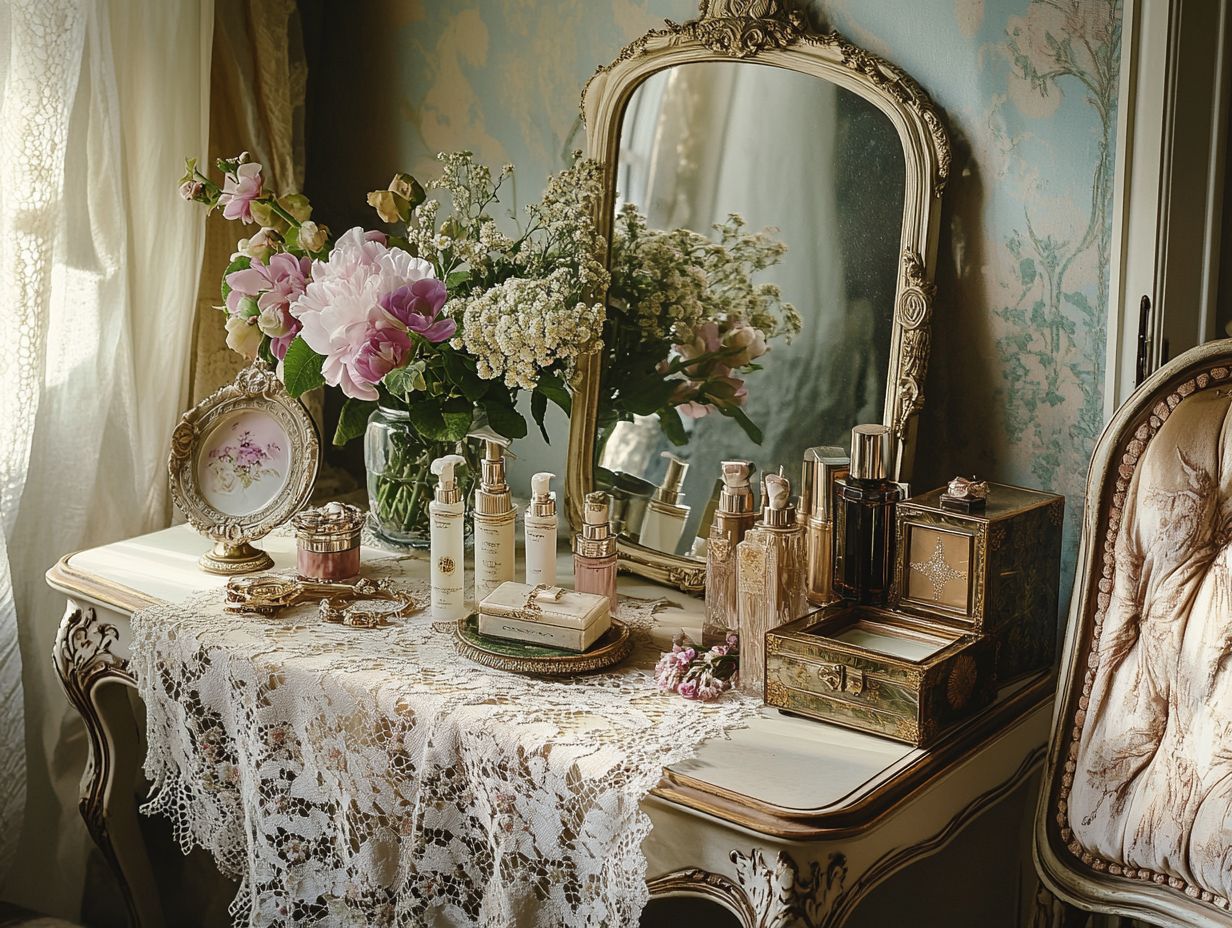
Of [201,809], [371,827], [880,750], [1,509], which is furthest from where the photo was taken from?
[1,509]

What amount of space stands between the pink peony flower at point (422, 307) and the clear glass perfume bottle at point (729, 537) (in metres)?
0.46

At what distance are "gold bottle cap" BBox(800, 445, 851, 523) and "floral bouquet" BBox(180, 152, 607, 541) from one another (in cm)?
35

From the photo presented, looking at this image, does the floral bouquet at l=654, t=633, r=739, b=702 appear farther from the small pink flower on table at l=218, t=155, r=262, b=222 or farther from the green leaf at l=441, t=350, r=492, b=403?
the small pink flower on table at l=218, t=155, r=262, b=222

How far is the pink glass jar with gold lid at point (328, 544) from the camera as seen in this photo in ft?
6.04

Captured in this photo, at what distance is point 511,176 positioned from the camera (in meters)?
2.14

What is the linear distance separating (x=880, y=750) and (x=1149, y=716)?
0.27m

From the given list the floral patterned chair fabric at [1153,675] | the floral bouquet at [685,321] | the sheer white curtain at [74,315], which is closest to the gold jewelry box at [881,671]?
the floral patterned chair fabric at [1153,675]

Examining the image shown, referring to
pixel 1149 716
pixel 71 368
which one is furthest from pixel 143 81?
pixel 1149 716

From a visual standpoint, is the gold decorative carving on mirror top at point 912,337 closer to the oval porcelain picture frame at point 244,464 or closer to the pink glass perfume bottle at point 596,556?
the pink glass perfume bottle at point 596,556

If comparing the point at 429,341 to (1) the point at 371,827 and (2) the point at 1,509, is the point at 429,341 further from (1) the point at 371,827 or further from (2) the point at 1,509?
(2) the point at 1,509

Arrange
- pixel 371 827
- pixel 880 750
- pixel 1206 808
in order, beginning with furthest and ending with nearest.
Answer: pixel 371 827 → pixel 880 750 → pixel 1206 808

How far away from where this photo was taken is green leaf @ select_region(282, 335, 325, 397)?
5.85 ft

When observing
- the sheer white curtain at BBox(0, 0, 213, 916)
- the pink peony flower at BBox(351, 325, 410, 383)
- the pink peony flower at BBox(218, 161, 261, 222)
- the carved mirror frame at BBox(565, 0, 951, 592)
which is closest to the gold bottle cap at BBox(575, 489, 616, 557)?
the carved mirror frame at BBox(565, 0, 951, 592)

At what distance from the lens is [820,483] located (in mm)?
1563
